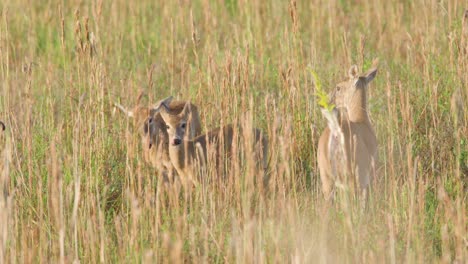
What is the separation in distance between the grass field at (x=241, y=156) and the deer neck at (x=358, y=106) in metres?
0.20

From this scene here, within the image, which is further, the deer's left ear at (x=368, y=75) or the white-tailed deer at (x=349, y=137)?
the deer's left ear at (x=368, y=75)

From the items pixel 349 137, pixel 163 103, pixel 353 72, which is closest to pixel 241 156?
pixel 349 137

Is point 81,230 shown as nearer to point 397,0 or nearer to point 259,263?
point 259,263

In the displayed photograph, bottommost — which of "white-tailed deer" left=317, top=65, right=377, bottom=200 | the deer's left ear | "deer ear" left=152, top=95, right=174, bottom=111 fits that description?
"white-tailed deer" left=317, top=65, right=377, bottom=200

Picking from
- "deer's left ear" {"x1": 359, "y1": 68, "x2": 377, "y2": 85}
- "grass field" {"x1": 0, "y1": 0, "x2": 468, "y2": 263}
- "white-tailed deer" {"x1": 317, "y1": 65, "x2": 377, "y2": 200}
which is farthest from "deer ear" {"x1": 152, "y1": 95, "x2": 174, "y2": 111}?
"deer's left ear" {"x1": 359, "y1": 68, "x2": 377, "y2": 85}

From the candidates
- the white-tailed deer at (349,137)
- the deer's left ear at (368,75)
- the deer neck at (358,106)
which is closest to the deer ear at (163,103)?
the white-tailed deer at (349,137)

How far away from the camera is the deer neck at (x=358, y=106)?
23.8 feet

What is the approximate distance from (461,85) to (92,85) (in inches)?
101

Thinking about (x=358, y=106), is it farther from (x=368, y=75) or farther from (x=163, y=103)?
(x=163, y=103)

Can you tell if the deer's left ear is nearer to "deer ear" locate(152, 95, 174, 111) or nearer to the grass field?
the grass field

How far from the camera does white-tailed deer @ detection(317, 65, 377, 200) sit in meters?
6.43

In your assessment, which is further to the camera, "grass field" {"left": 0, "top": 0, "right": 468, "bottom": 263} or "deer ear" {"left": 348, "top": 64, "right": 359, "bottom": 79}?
"deer ear" {"left": 348, "top": 64, "right": 359, "bottom": 79}

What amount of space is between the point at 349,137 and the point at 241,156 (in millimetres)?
1009

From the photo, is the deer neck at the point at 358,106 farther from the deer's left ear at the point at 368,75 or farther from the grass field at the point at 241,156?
the grass field at the point at 241,156
